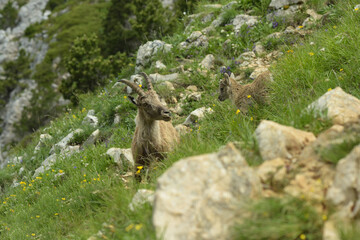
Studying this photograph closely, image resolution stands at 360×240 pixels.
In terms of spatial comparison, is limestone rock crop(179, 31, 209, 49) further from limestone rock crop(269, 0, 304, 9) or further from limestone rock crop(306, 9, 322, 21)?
limestone rock crop(306, 9, 322, 21)

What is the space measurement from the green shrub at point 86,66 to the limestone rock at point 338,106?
22.3 meters

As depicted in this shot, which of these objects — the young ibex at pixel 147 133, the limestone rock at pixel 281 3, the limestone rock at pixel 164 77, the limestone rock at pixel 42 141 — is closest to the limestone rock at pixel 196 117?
the young ibex at pixel 147 133

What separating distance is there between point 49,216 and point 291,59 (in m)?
5.77

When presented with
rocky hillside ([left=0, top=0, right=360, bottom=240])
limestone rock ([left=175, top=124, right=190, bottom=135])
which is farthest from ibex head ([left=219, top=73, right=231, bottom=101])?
limestone rock ([left=175, top=124, right=190, bottom=135])

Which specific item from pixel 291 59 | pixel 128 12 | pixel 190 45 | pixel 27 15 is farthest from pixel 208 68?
pixel 27 15

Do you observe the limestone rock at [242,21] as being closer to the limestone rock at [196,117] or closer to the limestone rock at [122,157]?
the limestone rock at [196,117]

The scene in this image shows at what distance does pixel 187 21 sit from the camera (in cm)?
1672

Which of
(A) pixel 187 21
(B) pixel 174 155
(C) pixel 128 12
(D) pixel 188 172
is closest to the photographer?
(D) pixel 188 172

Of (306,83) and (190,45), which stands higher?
(306,83)

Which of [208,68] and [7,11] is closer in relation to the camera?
[208,68]

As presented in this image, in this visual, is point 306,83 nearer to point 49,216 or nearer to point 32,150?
point 49,216

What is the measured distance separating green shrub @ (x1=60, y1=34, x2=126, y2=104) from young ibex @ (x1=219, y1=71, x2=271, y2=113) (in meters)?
17.6

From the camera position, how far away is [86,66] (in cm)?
2605

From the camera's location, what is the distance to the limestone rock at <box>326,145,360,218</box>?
3.18m
